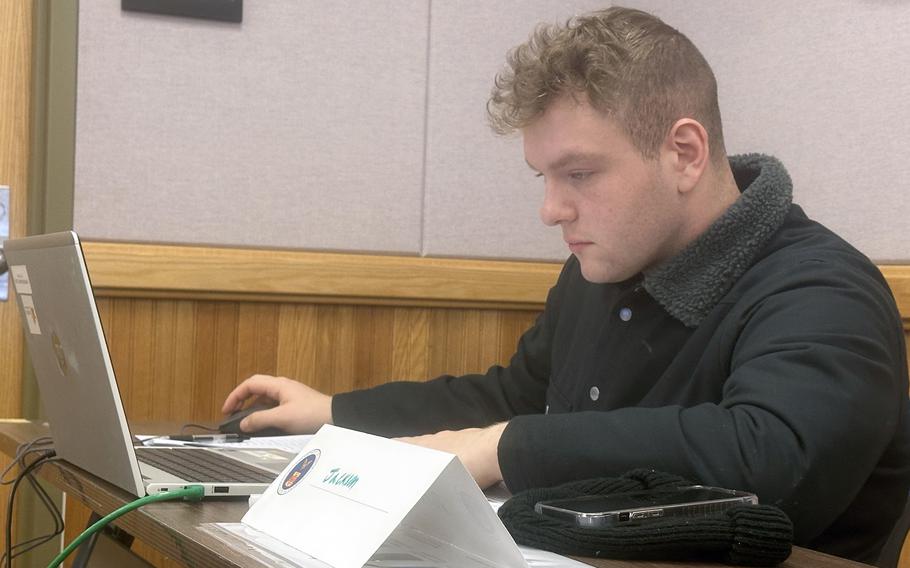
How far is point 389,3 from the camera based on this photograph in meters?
2.29

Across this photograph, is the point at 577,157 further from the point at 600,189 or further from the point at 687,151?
the point at 687,151

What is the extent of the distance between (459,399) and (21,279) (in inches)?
28.0

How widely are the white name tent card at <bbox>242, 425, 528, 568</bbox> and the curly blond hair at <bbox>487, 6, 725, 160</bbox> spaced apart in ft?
2.05

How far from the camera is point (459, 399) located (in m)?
1.72

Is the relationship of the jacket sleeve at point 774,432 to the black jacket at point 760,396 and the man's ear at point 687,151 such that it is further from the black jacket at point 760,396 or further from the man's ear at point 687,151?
the man's ear at point 687,151

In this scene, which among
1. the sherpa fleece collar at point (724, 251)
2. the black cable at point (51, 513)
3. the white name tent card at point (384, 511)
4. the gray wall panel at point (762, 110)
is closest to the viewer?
the white name tent card at point (384, 511)

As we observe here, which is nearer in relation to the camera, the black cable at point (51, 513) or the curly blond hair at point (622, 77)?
the curly blond hair at point (622, 77)

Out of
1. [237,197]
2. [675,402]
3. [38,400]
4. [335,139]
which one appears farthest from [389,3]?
[675,402]

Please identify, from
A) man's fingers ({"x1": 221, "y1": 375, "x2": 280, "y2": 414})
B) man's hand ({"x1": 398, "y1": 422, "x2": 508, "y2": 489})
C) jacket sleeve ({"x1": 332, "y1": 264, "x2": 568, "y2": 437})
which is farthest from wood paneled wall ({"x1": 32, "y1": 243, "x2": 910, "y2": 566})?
man's hand ({"x1": 398, "y1": 422, "x2": 508, "y2": 489})

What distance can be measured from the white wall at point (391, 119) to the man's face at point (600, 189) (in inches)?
25.6

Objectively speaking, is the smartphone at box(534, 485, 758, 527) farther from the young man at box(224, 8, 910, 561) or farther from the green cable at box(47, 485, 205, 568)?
the green cable at box(47, 485, 205, 568)

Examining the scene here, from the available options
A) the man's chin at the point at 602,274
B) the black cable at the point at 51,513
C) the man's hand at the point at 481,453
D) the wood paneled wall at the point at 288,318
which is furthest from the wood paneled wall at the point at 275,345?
the man's hand at the point at 481,453

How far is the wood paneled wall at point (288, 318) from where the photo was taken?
2123 mm

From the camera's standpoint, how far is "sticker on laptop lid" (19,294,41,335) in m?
1.22
